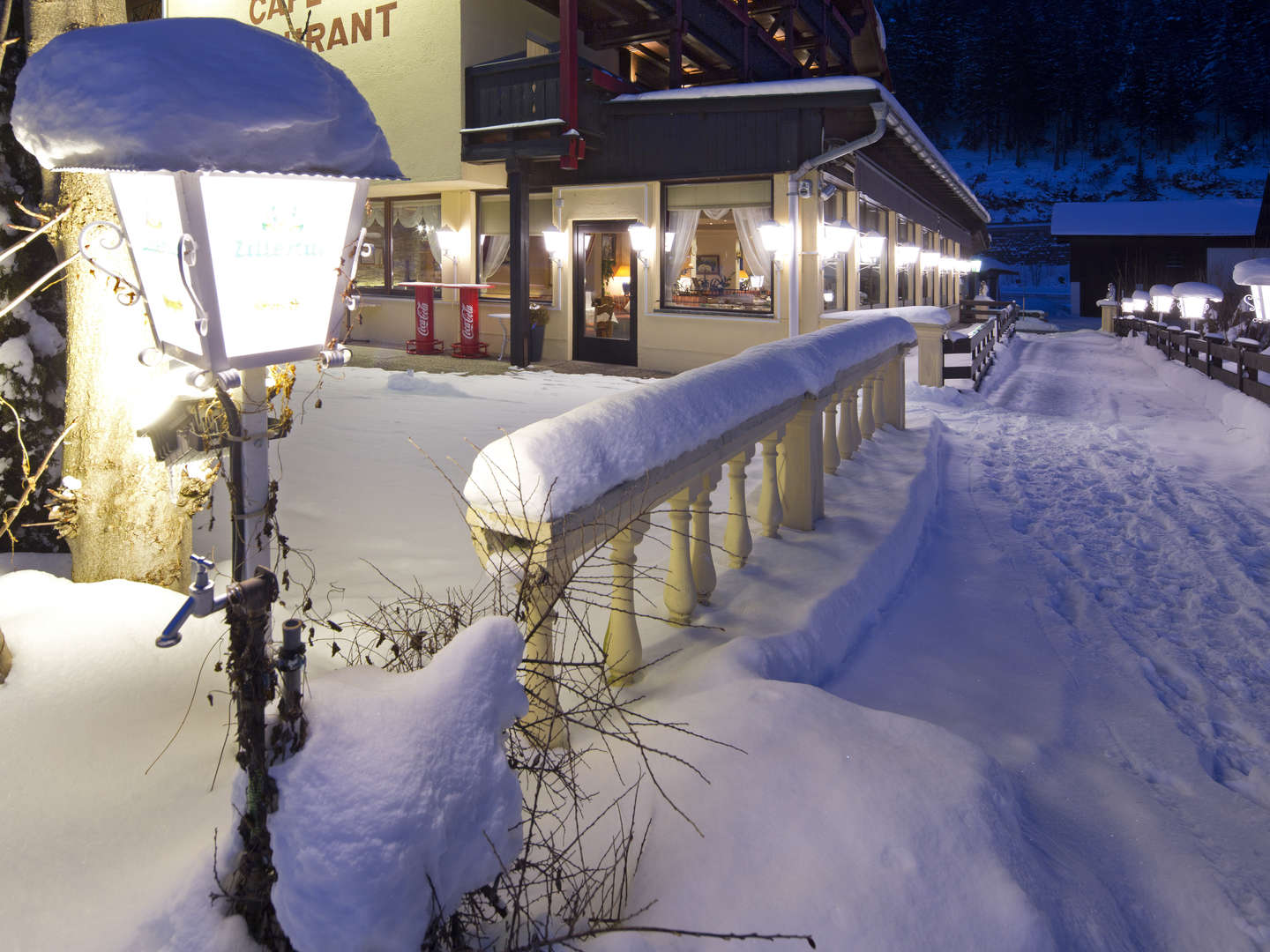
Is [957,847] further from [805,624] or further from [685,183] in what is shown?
[685,183]

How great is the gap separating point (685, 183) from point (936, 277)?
16671mm

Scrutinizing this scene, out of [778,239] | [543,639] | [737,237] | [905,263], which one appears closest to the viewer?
[543,639]

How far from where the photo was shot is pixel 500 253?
17484mm

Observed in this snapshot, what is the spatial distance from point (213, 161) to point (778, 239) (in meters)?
12.2

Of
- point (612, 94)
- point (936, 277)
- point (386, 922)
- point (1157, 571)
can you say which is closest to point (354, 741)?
point (386, 922)

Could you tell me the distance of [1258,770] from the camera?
3.38 m

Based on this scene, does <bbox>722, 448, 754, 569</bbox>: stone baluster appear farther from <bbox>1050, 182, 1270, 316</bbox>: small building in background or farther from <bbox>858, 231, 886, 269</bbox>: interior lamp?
<bbox>1050, 182, 1270, 316</bbox>: small building in background

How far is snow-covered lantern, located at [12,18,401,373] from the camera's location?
205cm

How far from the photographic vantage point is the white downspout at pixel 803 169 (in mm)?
12327

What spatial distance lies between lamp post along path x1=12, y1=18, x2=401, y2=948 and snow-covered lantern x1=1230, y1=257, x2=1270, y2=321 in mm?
9860

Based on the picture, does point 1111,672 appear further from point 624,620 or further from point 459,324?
point 459,324

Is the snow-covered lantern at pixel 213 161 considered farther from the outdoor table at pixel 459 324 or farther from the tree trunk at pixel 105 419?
the outdoor table at pixel 459 324

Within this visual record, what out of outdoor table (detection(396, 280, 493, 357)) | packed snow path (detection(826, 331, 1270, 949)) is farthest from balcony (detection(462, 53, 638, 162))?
packed snow path (detection(826, 331, 1270, 949))

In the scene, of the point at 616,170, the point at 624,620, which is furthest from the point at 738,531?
the point at 616,170
